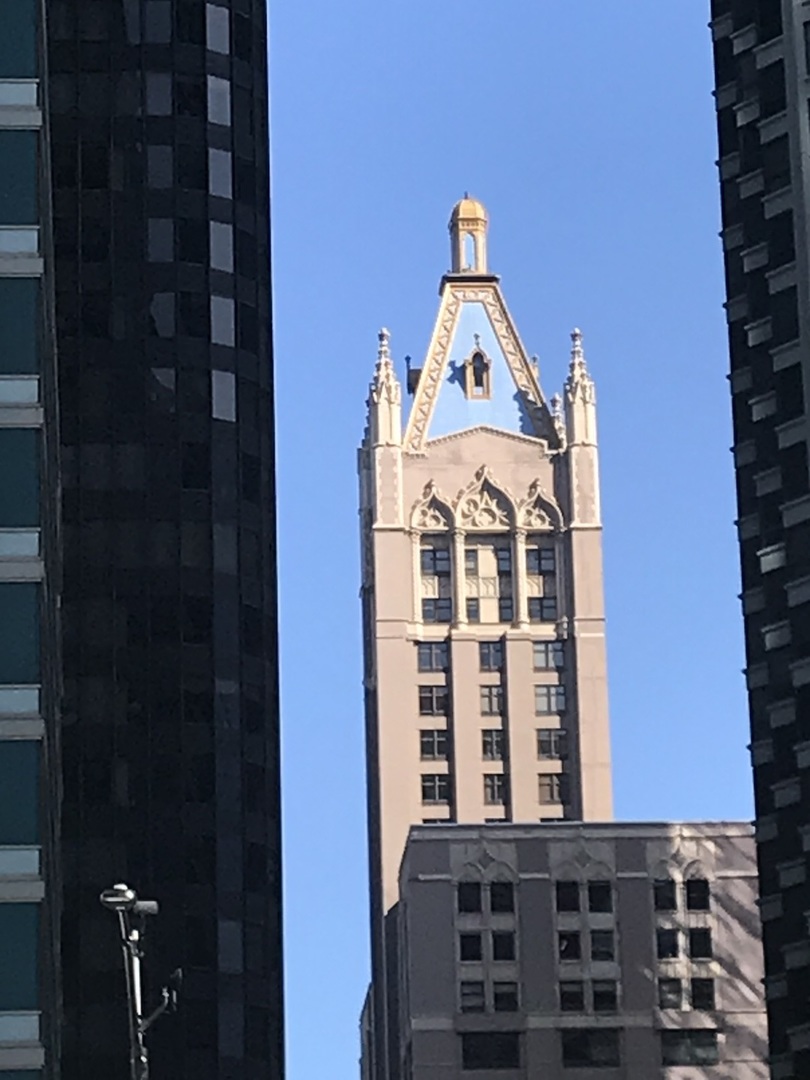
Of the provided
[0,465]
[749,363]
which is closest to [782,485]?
[749,363]

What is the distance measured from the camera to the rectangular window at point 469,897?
192500mm

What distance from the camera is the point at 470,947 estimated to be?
193 m

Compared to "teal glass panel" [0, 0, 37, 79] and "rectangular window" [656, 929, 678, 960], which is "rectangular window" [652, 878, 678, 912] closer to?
"rectangular window" [656, 929, 678, 960]

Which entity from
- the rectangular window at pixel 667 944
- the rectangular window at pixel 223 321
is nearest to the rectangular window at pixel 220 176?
the rectangular window at pixel 223 321

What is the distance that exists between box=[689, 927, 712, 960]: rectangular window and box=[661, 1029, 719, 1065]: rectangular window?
417 centimetres

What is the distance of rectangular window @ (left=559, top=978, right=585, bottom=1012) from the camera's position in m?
192

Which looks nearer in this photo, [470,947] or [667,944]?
[470,947]

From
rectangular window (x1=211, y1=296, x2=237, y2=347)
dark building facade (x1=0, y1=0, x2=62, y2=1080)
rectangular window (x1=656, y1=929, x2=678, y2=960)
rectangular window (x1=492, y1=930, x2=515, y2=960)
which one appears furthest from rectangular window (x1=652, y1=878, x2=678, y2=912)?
dark building facade (x1=0, y1=0, x2=62, y2=1080)

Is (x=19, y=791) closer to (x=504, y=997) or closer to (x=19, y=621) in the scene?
(x=19, y=621)

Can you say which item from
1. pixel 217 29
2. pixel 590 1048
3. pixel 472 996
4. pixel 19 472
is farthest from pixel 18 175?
pixel 590 1048

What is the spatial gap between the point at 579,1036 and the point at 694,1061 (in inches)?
258

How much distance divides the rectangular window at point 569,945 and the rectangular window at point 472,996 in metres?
4.88

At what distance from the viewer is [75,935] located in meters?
123

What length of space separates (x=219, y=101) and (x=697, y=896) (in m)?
72.7
